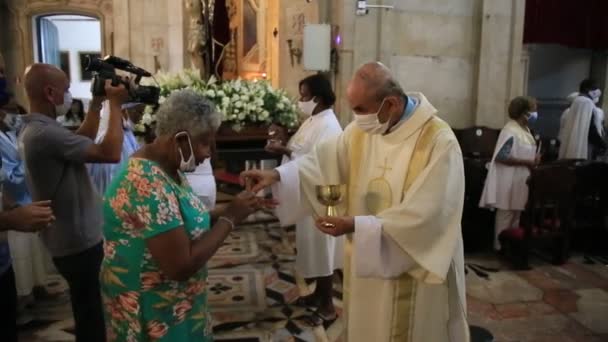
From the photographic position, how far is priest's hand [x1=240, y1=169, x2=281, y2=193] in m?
2.44

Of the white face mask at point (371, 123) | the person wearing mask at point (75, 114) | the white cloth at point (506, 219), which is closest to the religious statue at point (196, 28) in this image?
the person wearing mask at point (75, 114)

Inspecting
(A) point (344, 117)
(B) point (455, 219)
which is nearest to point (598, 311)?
(B) point (455, 219)

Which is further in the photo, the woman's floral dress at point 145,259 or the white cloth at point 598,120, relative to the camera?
the white cloth at point 598,120

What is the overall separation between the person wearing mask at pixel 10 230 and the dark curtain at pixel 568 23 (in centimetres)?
716

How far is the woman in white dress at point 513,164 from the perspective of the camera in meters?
5.14

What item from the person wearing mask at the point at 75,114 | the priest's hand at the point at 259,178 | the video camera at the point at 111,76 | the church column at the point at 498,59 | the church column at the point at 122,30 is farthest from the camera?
the church column at the point at 122,30

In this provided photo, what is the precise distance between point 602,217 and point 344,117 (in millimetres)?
3010

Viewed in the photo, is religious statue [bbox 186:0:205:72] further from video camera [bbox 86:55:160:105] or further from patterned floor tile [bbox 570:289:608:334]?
patterned floor tile [bbox 570:289:608:334]

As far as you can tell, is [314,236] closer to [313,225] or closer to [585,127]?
[313,225]

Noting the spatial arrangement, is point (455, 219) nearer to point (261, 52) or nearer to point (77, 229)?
point (77, 229)

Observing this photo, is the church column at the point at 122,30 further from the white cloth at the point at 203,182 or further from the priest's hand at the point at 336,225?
the priest's hand at the point at 336,225

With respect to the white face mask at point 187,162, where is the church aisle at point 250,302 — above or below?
below

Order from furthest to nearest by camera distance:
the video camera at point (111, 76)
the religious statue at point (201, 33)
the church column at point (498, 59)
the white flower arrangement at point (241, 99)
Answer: the religious statue at point (201, 33)
the church column at point (498, 59)
the white flower arrangement at point (241, 99)
the video camera at point (111, 76)

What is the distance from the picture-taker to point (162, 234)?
1667 mm
